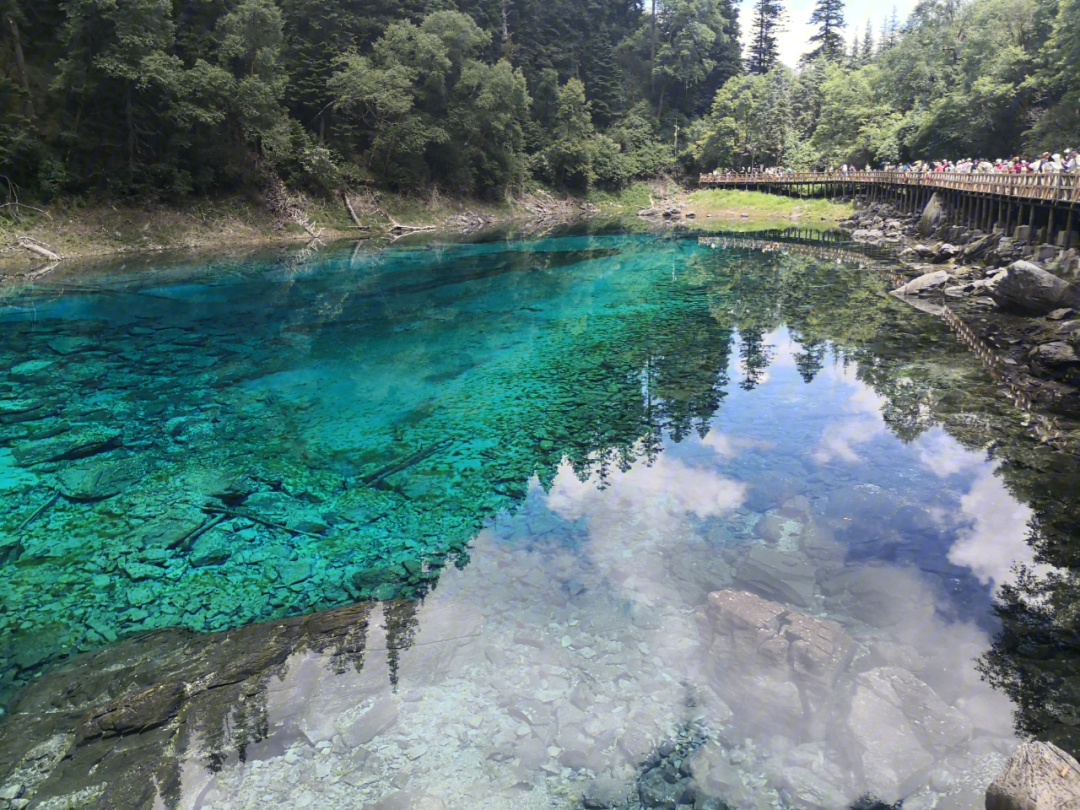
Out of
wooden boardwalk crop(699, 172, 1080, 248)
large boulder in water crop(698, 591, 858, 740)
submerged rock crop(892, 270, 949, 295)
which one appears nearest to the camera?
large boulder in water crop(698, 591, 858, 740)

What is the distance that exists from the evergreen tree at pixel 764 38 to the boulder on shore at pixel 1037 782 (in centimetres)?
10489

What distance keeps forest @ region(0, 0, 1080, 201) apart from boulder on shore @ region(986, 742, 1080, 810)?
37.8 meters

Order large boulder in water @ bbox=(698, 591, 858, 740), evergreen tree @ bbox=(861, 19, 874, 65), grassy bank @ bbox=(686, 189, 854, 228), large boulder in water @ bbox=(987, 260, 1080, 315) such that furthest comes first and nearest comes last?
evergreen tree @ bbox=(861, 19, 874, 65)
grassy bank @ bbox=(686, 189, 854, 228)
large boulder in water @ bbox=(987, 260, 1080, 315)
large boulder in water @ bbox=(698, 591, 858, 740)

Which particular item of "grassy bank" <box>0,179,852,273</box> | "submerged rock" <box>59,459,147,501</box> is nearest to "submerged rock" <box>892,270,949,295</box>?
"submerged rock" <box>59,459,147,501</box>

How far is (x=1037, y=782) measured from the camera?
3.91m

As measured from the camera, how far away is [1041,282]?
16.4 metres

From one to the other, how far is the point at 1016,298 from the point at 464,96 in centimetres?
4351

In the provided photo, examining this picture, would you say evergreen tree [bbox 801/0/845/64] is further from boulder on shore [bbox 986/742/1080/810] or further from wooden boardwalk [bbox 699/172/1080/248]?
boulder on shore [bbox 986/742/1080/810]

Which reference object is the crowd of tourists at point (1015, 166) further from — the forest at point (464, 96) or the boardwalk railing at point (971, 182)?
the forest at point (464, 96)

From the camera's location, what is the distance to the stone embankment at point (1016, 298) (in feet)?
42.1

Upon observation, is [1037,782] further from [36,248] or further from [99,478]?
[36,248]

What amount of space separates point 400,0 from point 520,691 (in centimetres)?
5941

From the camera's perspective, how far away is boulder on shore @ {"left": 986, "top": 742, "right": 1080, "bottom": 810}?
3.76 m

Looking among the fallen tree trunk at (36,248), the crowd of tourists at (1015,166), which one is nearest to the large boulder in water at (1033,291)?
the crowd of tourists at (1015,166)
